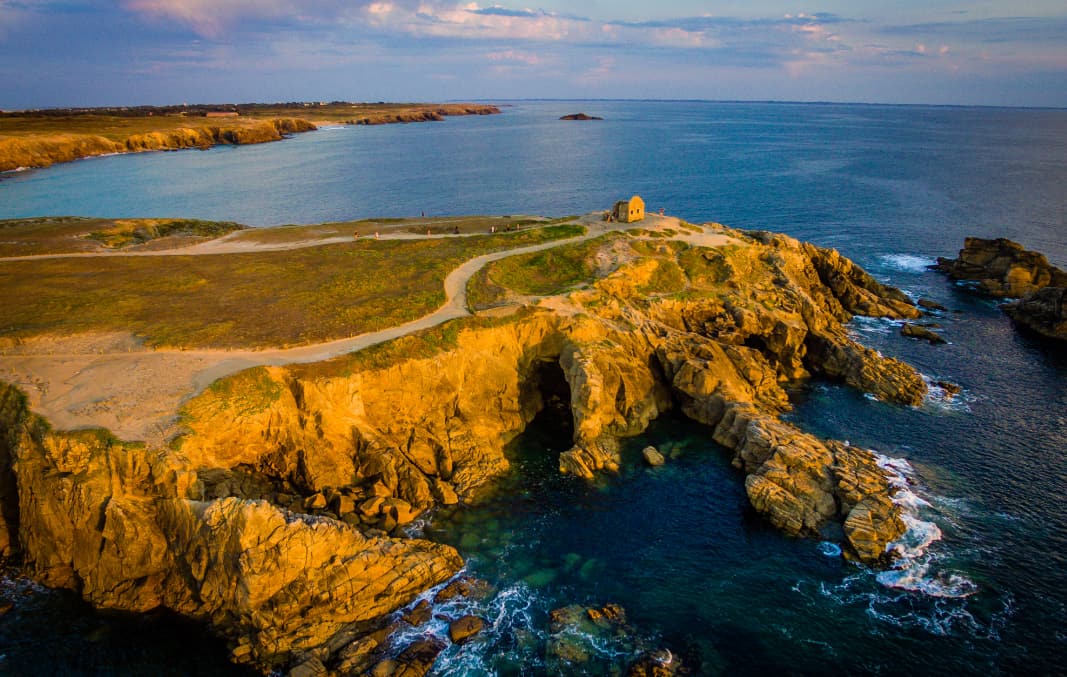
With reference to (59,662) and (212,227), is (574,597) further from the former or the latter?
(212,227)

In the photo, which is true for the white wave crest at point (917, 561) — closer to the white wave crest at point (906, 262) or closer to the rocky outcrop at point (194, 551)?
the rocky outcrop at point (194, 551)

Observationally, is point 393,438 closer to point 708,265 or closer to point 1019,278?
point 708,265

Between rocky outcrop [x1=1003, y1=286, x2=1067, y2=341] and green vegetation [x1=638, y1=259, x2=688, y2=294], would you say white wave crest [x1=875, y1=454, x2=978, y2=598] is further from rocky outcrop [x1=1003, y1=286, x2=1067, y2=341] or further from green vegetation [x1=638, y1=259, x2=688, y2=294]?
rocky outcrop [x1=1003, y1=286, x2=1067, y2=341]

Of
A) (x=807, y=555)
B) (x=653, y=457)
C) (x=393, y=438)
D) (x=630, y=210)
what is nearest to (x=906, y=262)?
A: (x=630, y=210)

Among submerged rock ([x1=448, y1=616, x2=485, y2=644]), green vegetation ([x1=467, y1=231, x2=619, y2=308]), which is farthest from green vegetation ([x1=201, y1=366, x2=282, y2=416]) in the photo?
submerged rock ([x1=448, y1=616, x2=485, y2=644])

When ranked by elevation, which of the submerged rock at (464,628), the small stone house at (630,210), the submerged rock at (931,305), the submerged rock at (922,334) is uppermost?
the small stone house at (630,210)

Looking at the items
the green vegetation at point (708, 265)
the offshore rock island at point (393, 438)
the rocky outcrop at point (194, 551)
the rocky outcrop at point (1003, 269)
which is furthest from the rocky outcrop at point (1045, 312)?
the rocky outcrop at point (194, 551)

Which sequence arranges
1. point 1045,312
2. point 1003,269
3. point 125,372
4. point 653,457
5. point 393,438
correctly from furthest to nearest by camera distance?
point 1003,269 → point 1045,312 → point 653,457 → point 393,438 → point 125,372
